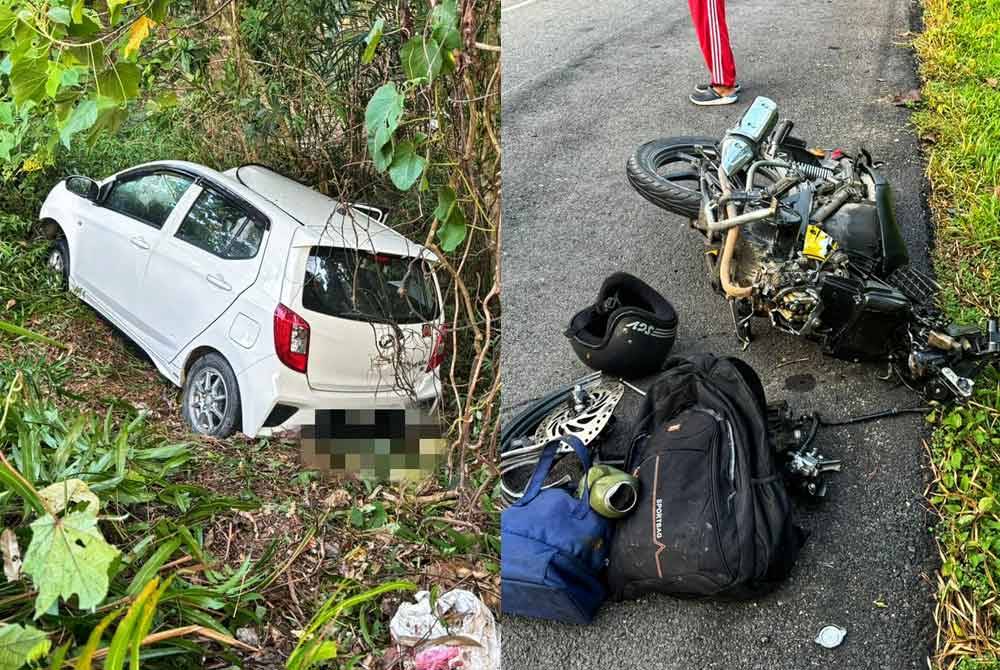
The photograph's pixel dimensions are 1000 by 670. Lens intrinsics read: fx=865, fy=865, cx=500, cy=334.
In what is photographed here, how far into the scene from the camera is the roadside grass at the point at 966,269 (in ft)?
6.06

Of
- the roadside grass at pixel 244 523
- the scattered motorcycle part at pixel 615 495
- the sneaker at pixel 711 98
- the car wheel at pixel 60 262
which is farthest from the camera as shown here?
the sneaker at pixel 711 98

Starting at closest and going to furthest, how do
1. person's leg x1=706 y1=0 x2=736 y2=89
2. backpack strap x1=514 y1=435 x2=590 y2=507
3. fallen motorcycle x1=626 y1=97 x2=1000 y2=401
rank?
1. backpack strap x1=514 y1=435 x2=590 y2=507
2. fallen motorcycle x1=626 y1=97 x2=1000 y2=401
3. person's leg x1=706 y1=0 x2=736 y2=89

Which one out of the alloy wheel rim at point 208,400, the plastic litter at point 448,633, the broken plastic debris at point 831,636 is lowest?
the broken plastic debris at point 831,636

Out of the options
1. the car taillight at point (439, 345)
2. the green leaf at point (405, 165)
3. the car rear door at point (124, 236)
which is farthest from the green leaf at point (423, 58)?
the car rear door at point (124, 236)

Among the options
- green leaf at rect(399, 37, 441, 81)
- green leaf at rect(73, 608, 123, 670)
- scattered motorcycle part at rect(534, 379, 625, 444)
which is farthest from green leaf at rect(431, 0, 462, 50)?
scattered motorcycle part at rect(534, 379, 625, 444)

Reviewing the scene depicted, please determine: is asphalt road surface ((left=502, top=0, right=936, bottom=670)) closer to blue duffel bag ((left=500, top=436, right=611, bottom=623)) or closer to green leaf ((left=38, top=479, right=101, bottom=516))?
blue duffel bag ((left=500, top=436, right=611, bottom=623))

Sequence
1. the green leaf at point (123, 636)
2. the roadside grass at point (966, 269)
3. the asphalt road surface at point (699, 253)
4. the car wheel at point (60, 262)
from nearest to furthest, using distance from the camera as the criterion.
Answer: the green leaf at point (123, 636) < the car wheel at point (60, 262) < the roadside grass at point (966, 269) < the asphalt road surface at point (699, 253)

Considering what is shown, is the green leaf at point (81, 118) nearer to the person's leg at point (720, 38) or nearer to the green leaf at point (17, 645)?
the green leaf at point (17, 645)

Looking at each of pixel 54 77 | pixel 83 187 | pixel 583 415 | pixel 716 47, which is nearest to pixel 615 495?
pixel 583 415

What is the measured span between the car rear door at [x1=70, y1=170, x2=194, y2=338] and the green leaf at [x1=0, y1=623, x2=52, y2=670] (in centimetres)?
63

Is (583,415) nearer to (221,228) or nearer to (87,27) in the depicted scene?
(221,228)

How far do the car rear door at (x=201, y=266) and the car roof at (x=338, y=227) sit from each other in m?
0.07

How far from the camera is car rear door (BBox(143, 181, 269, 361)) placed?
145cm

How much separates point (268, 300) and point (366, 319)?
164 mm
